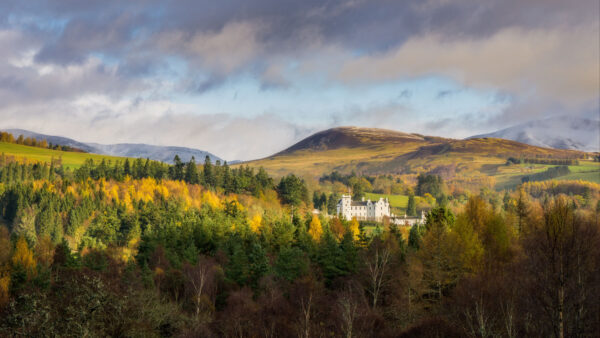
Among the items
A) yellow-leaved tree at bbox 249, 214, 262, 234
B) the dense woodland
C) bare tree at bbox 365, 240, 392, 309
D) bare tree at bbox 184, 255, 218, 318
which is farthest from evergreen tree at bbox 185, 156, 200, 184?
bare tree at bbox 365, 240, 392, 309

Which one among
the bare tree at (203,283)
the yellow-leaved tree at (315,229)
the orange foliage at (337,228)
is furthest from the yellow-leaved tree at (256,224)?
the bare tree at (203,283)

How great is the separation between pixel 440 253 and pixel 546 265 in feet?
109

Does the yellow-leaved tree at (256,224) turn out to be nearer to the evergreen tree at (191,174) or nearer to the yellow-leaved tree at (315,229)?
the yellow-leaved tree at (315,229)

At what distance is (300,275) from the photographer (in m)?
63.1

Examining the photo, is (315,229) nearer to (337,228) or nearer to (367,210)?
(337,228)

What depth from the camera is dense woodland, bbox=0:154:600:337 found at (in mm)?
23234

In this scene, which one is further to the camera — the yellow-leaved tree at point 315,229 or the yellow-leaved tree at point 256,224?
the yellow-leaved tree at point 256,224

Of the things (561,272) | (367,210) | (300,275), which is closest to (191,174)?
(367,210)

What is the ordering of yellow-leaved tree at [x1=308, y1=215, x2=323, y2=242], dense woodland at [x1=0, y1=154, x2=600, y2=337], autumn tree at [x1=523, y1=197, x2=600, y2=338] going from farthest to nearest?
yellow-leaved tree at [x1=308, y1=215, x2=323, y2=242] → dense woodland at [x1=0, y1=154, x2=600, y2=337] → autumn tree at [x1=523, y1=197, x2=600, y2=338]

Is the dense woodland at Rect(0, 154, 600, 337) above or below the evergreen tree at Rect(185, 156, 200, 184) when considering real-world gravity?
below

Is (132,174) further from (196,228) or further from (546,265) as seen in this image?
(546,265)

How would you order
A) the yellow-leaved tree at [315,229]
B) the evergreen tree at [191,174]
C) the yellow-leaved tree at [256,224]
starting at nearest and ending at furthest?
the yellow-leaved tree at [315,229], the yellow-leaved tree at [256,224], the evergreen tree at [191,174]

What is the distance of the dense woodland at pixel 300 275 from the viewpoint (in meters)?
23.2

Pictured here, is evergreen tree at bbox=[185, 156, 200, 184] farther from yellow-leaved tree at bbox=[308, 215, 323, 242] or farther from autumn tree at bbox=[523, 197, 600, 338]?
autumn tree at bbox=[523, 197, 600, 338]
